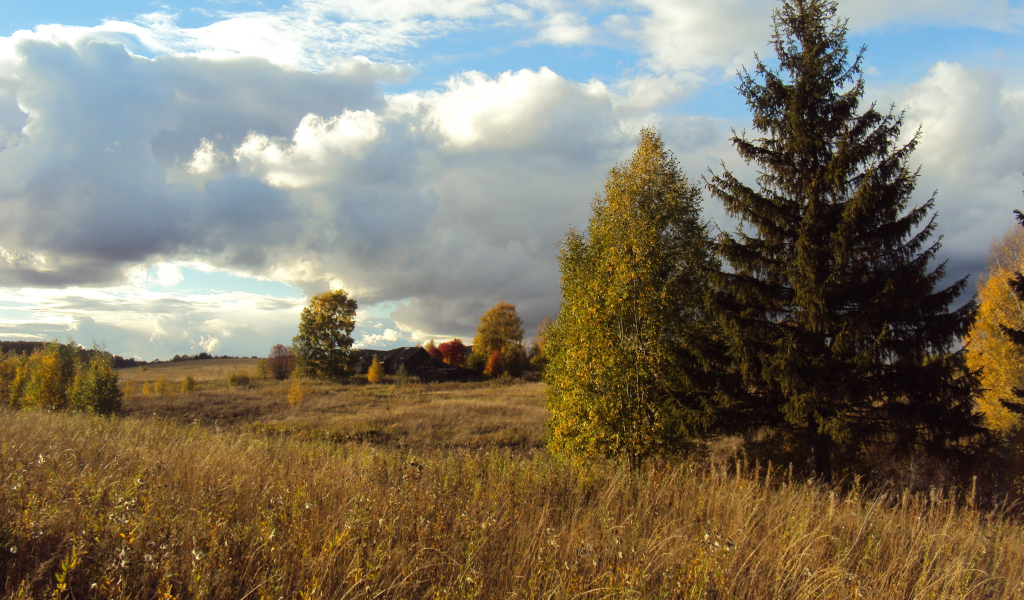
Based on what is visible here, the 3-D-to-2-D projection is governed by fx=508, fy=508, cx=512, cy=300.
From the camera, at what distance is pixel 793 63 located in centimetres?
1431

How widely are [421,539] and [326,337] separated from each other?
55.9 m

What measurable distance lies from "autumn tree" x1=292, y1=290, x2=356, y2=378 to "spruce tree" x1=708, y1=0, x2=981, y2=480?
48190 millimetres

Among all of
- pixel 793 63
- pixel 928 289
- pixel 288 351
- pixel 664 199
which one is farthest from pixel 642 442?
pixel 288 351

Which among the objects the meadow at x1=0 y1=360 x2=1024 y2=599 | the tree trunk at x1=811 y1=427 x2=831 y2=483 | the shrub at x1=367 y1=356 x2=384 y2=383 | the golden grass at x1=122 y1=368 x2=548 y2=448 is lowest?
the golden grass at x1=122 y1=368 x2=548 y2=448

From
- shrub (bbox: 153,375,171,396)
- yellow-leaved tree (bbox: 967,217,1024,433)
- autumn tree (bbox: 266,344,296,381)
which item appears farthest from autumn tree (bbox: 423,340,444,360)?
yellow-leaved tree (bbox: 967,217,1024,433)

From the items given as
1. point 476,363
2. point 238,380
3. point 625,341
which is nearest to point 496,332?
point 476,363

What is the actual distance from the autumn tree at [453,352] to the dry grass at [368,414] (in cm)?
3418

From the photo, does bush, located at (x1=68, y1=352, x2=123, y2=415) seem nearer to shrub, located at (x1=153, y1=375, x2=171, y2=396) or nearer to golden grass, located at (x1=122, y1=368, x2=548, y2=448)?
golden grass, located at (x1=122, y1=368, x2=548, y2=448)

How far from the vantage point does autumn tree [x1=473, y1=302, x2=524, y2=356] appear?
240 ft

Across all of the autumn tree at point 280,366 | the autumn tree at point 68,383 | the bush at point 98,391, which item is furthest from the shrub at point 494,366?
the bush at point 98,391

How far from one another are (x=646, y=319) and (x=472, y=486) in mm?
10752

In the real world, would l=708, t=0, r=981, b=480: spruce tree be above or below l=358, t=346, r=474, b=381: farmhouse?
above

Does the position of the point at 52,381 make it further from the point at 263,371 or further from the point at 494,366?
the point at 494,366

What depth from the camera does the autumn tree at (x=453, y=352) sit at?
8225cm
